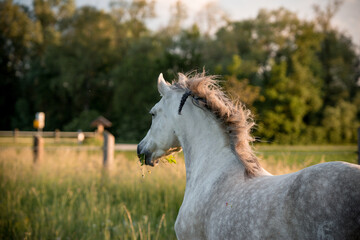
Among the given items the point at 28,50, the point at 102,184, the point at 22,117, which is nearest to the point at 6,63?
the point at 28,50

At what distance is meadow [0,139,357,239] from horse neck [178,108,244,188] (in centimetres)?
78

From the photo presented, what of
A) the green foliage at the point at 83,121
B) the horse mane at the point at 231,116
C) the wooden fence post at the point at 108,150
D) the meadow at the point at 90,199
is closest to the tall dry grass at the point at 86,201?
the meadow at the point at 90,199

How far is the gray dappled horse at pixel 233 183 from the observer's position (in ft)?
4.71

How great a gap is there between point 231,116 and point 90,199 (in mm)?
4061

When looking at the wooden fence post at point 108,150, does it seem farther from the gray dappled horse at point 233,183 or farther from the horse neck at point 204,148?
the horse neck at point 204,148

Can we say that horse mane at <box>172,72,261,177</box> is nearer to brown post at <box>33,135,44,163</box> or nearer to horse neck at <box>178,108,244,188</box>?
horse neck at <box>178,108,244,188</box>

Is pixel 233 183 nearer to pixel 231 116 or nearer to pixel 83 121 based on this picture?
pixel 231 116

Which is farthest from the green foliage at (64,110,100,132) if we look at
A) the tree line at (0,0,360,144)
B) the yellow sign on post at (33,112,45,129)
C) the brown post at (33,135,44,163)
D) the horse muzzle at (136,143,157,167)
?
the horse muzzle at (136,143,157,167)

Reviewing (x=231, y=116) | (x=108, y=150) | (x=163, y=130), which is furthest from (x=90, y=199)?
(x=231, y=116)

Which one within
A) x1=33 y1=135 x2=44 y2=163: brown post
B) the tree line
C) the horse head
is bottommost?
x1=33 y1=135 x2=44 y2=163: brown post

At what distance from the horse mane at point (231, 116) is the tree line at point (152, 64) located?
69.0ft

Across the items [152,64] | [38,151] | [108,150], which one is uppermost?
[152,64]

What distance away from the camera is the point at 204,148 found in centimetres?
263

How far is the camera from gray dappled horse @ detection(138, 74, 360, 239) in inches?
56.5
